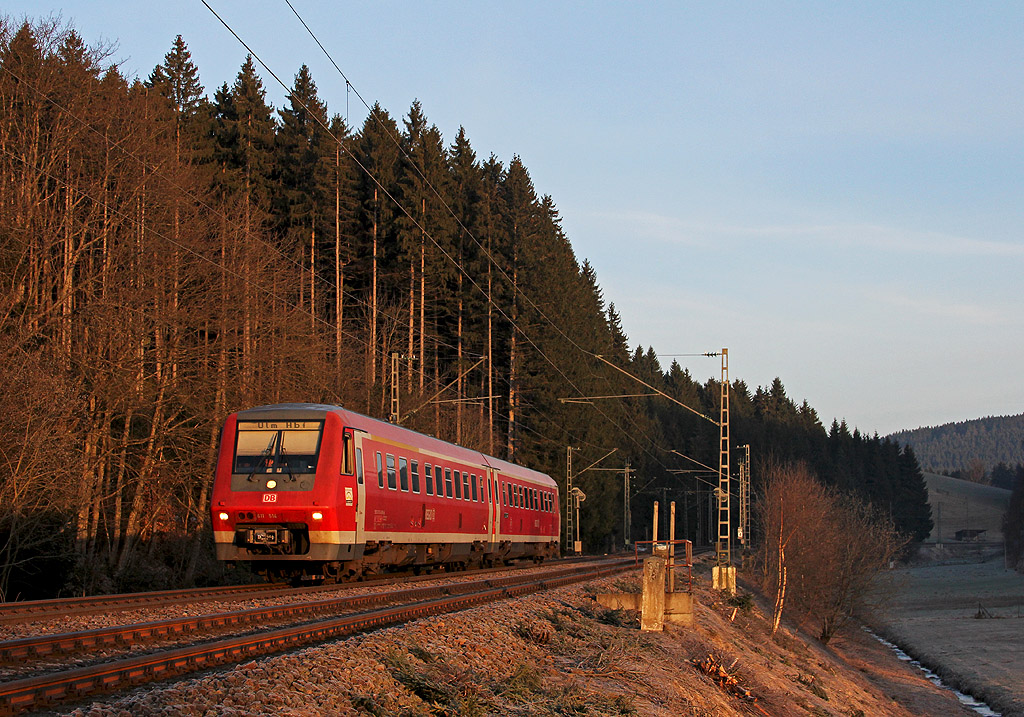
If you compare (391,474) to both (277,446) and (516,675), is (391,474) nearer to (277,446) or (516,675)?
(277,446)

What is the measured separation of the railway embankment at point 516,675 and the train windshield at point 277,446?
4.23 meters

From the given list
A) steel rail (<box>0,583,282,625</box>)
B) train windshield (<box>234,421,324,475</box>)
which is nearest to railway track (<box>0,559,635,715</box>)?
steel rail (<box>0,583,282,625</box>)

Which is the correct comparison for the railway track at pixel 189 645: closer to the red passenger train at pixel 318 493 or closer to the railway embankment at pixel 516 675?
the railway embankment at pixel 516 675

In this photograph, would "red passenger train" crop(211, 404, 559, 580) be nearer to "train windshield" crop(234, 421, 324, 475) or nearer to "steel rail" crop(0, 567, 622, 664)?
"train windshield" crop(234, 421, 324, 475)

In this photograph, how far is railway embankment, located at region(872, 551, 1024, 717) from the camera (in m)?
38.8

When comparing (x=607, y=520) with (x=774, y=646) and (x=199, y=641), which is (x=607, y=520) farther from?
(x=199, y=641)

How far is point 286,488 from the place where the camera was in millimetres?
18234

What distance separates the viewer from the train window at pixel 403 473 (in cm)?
2186

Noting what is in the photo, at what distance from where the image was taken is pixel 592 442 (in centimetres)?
7806

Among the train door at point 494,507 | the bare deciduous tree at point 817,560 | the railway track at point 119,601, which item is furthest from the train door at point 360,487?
the bare deciduous tree at point 817,560

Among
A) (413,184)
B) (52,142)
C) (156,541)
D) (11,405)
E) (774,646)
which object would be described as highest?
(413,184)

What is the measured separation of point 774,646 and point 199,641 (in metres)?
21.3

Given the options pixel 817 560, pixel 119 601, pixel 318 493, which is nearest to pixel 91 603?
pixel 119 601

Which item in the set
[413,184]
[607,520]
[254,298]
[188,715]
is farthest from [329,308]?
[188,715]
